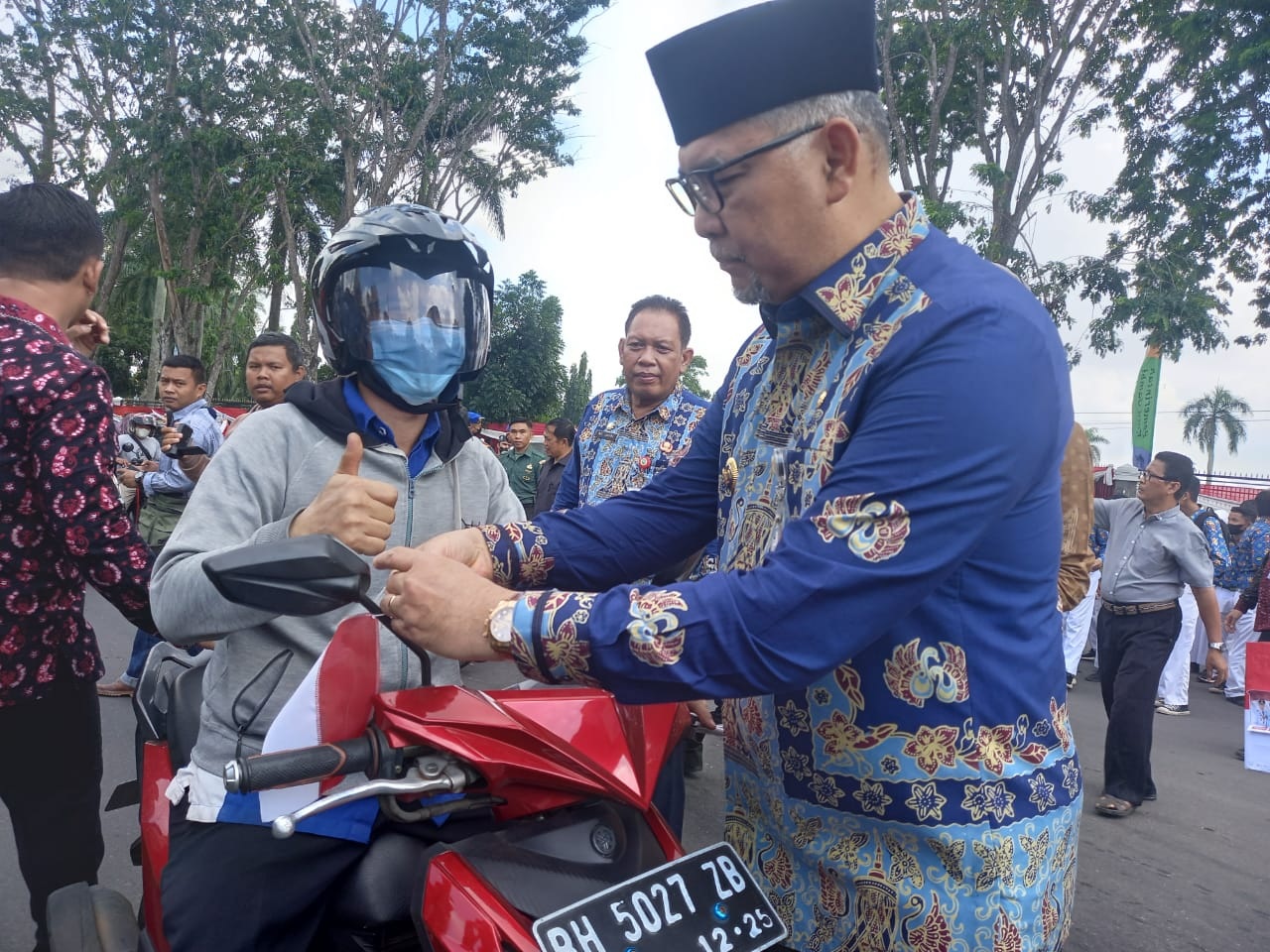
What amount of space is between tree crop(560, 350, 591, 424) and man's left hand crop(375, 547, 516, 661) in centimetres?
3521

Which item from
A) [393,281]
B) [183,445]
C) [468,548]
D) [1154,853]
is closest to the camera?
[468,548]

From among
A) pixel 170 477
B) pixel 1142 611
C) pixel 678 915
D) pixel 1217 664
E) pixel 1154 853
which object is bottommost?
pixel 1154 853

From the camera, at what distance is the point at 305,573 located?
1216 millimetres

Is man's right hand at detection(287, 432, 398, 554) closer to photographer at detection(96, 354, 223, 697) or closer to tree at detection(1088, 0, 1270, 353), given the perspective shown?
photographer at detection(96, 354, 223, 697)

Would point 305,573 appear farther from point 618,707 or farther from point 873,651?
point 873,651

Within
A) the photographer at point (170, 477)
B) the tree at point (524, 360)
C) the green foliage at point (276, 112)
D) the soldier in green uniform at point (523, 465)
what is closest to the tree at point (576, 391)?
the tree at point (524, 360)

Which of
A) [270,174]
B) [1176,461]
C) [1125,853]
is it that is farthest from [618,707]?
[270,174]

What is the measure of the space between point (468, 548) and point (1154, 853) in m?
4.56

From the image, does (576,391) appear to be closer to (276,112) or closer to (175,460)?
(276,112)

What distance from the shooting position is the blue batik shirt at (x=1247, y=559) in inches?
364

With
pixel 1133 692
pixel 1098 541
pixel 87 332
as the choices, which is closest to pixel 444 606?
pixel 87 332

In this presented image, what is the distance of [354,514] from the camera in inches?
58.7

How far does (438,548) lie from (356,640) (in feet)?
0.82

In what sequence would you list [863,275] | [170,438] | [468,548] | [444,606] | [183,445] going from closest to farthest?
[444,606] < [863,275] < [468,548] < [183,445] < [170,438]
